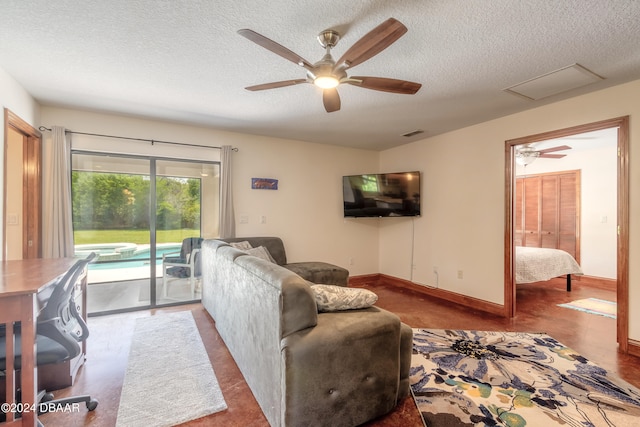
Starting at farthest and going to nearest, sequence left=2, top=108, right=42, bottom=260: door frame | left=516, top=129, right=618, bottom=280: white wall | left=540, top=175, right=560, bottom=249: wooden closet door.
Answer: left=540, top=175, right=560, bottom=249: wooden closet door, left=516, top=129, right=618, bottom=280: white wall, left=2, top=108, right=42, bottom=260: door frame

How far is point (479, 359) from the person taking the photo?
2416 millimetres

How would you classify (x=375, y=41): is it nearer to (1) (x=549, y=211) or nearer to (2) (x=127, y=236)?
(2) (x=127, y=236)

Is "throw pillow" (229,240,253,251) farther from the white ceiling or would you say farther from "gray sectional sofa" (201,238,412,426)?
"gray sectional sofa" (201,238,412,426)

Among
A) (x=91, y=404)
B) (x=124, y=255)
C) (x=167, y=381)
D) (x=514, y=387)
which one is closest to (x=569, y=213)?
(x=514, y=387)

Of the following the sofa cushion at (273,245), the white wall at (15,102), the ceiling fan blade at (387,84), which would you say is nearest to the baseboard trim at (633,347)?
the ceiling fan blade at (387,84)

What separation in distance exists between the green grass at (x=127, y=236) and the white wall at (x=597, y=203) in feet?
20.1

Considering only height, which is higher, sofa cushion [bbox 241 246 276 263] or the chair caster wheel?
sofa cushion [bbox 241 246 276 263]

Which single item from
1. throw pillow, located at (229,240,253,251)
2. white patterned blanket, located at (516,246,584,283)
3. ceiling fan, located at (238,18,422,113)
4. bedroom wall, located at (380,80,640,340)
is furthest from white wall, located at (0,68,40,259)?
white patterned blanket, located at (516,246,584,283)

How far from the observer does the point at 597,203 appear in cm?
504

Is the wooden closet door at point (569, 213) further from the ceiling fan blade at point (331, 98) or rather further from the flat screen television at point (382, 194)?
the ceiling fan blade at point (331, 98)

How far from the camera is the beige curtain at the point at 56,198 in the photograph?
10.3 feet

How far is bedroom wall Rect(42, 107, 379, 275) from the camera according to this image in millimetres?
3562

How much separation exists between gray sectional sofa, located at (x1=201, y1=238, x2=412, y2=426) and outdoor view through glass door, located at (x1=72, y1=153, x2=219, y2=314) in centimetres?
258

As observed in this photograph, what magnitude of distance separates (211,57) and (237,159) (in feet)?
6.91
